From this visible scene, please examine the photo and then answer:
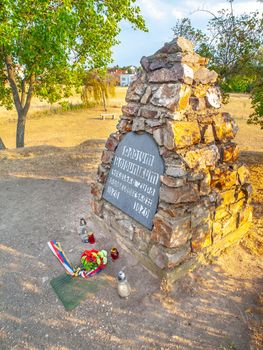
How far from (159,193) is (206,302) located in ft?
5.17

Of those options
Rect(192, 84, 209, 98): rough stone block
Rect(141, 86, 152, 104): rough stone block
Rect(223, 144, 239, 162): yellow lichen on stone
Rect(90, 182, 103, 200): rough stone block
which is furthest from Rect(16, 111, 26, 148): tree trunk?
Rect(223, 144, 239, 162): yellow lichen on stone

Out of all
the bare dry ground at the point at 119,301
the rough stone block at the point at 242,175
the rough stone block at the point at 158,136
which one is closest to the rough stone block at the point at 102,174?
the bare dry ground at the point at 119,301

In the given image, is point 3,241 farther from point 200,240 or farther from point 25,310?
point 200,240

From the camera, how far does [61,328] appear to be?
3.03 m

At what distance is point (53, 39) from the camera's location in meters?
7.39

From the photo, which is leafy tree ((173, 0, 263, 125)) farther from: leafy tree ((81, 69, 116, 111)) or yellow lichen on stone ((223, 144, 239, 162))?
leafy tree ((81, 69, 116, 111))

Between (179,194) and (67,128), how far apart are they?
1816 cm

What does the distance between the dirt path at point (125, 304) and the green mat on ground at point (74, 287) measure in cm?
9

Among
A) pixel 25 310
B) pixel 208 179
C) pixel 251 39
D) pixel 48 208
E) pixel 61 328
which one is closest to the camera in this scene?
pixel 61 328

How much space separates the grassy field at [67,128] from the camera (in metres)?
14.1

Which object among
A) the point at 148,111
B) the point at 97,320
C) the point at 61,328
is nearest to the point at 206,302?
the point at 97,320

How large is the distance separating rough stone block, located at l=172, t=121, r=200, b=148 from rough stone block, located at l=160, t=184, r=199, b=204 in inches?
22.1

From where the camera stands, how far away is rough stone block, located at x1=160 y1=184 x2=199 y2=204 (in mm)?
3217

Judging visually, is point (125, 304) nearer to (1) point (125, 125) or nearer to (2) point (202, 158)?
(2) point (202, 158)
